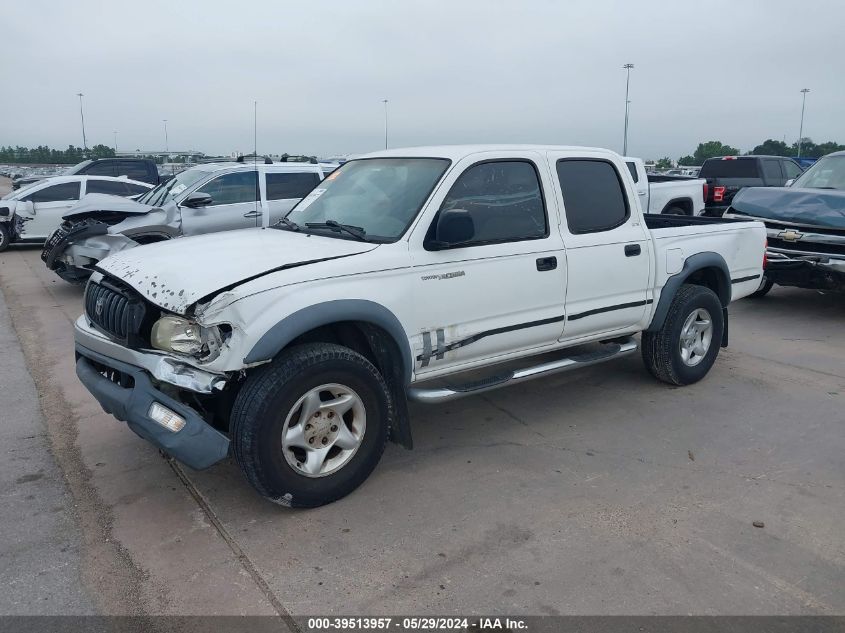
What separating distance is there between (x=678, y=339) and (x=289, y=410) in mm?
3474

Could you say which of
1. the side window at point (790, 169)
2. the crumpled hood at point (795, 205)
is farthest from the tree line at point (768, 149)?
the crumpled hood at point (795, 205)

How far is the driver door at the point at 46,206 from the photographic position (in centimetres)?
1458

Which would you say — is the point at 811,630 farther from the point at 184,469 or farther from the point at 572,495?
the point at 184,469

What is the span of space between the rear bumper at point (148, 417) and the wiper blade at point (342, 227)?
1430 mm

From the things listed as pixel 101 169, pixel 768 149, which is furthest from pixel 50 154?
pixel 768 149

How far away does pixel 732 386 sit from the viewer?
19.6 feet

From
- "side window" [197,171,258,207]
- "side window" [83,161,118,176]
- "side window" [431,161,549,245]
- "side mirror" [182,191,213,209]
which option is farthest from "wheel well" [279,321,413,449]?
"side window" [83,161,118,176]

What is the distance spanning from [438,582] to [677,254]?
137 inches

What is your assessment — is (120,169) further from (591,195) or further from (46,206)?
(591,195)

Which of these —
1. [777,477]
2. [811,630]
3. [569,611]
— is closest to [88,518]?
[569,611]

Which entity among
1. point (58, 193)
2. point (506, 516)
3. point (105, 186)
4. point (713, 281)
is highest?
point (105, 186)

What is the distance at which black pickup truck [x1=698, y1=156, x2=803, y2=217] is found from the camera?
16.3m

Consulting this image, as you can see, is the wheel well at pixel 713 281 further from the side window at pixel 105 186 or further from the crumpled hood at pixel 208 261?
the side window at pixel 105 186

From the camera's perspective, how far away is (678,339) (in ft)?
18.8
